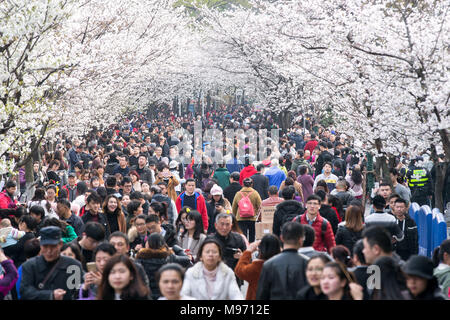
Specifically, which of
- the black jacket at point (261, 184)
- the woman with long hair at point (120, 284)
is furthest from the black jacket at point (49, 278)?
the black jacket at point (261, 184)

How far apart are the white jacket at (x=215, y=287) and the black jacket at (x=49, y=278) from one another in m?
1.21

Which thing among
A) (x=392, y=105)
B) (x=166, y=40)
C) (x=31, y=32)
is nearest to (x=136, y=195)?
(x=31, y=32)

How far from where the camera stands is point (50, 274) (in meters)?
6.48

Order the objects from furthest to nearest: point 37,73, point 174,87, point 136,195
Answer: point 174,87 < point 37,73 < point 136,195

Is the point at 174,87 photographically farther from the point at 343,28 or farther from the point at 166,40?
the point at 343,28

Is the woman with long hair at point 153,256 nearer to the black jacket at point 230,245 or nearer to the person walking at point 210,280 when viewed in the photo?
the person walking at point 210,280

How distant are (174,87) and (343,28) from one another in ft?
113

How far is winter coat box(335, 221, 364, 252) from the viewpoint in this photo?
835 centimetres

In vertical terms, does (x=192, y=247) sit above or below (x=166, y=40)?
below

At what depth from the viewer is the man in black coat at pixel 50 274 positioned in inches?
251

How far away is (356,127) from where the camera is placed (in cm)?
1399

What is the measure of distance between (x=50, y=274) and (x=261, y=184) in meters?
8.54

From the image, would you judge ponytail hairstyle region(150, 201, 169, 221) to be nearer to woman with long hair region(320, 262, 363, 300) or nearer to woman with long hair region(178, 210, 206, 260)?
woman with long hair region(178, 210, 206, 260)

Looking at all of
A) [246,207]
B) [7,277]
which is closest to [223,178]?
[246,207]
